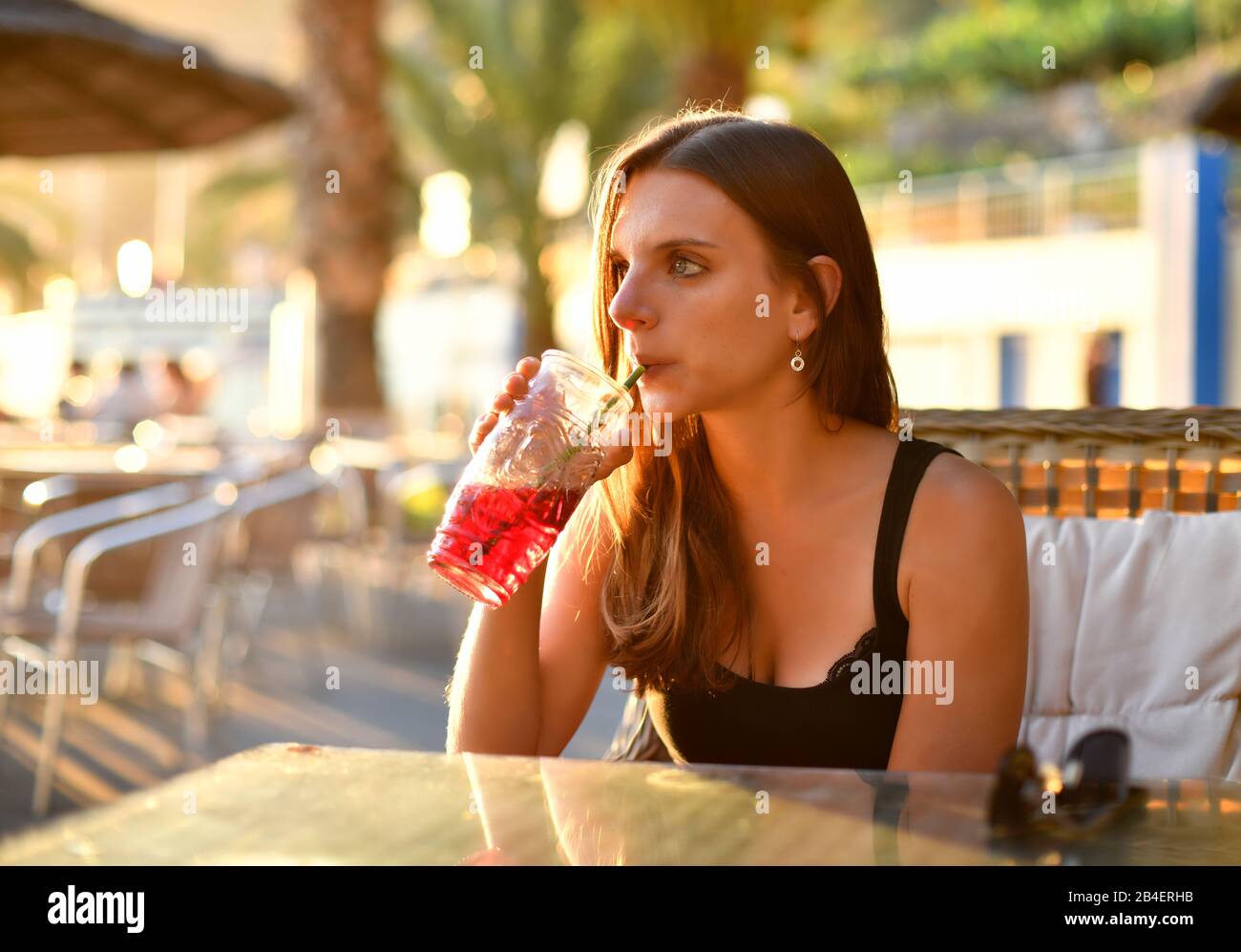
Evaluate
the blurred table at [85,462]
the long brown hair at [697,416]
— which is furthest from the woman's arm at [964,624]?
the blurred table at [85,462]

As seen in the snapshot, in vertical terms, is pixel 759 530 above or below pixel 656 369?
below

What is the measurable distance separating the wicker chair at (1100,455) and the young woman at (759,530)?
1.09ft

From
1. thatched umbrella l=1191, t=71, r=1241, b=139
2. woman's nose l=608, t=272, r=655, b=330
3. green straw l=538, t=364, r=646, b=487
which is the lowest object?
green straw l=538, t=364, r=646, b=487

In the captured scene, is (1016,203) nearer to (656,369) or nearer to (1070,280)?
(1070,280)

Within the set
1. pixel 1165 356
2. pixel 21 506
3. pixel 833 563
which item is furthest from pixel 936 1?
pixel 833 563

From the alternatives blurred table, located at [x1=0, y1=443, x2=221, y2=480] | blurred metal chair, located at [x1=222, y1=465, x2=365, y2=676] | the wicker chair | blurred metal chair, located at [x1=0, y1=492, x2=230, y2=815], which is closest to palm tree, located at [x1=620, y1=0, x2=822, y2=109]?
blurred table, located at [x1=0, y1=443, x2=221, y2=480]

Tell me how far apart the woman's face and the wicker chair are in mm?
585

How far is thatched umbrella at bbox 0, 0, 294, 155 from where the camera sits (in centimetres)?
570

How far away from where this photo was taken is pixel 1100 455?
2.41 metres

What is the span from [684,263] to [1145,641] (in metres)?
0.91

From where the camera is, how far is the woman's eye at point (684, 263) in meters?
1.78

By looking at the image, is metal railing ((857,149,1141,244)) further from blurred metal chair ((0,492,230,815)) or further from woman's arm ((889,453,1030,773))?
woman's arm ((889,453,1030,773))

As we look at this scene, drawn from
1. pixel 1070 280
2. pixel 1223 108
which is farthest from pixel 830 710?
pixel 1070 280
